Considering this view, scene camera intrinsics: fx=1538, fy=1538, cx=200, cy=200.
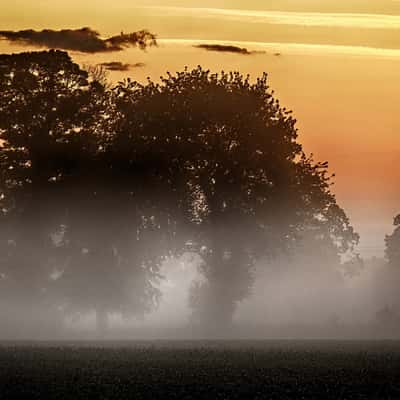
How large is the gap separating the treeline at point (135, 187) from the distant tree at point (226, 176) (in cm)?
9

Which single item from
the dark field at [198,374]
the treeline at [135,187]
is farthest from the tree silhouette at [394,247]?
the dark field at [198,374]

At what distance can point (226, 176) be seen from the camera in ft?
343

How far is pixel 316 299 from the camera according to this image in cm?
13138

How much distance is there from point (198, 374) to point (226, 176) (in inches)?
1867

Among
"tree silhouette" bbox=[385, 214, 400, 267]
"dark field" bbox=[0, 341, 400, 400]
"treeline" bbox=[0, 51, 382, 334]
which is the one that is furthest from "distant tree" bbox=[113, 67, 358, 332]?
"tree silhouette" bbox=[385, 214, 400, 267]

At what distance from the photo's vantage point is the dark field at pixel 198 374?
5044 cm

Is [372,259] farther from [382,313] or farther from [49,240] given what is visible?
[49,240]

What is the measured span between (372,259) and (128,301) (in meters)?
78.9

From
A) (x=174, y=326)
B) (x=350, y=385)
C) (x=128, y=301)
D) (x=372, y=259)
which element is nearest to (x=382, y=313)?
(x=174, y=326)

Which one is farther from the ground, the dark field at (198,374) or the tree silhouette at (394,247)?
the tree silhouette at (394,247)

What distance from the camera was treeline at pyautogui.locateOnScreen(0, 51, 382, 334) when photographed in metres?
105

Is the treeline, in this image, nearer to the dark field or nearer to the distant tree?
the distant tree

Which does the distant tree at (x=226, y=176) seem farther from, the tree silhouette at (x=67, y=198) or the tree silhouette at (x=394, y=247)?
the tree silhouette at (x=394, y=247)

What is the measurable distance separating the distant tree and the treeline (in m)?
0.09
